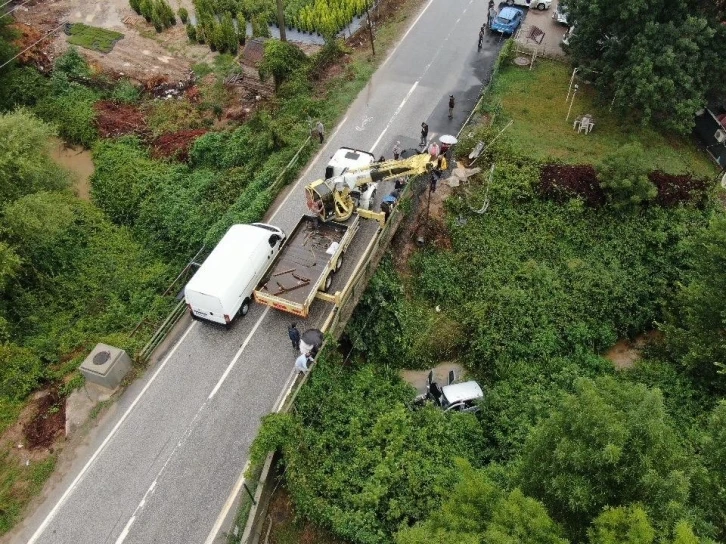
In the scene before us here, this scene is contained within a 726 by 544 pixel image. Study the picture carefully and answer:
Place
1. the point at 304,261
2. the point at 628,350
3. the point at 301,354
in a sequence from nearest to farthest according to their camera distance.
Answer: the point at 301,354, the point at 304,261, the point at 628,350

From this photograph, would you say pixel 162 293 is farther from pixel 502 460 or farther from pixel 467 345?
pixel 502 460

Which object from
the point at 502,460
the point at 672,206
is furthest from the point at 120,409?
the point at 672,206

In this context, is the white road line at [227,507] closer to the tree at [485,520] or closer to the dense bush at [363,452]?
the dense bush at [363,452]

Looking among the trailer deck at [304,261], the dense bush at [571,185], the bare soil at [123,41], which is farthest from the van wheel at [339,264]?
the bare soil at [123,41]

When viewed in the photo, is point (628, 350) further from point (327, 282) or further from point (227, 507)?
point (227, 507)

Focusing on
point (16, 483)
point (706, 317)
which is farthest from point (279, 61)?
point (706, 317)

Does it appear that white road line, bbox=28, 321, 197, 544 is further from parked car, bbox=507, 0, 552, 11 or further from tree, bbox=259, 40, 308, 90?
parked car, bbox=507, 0, 552, 11

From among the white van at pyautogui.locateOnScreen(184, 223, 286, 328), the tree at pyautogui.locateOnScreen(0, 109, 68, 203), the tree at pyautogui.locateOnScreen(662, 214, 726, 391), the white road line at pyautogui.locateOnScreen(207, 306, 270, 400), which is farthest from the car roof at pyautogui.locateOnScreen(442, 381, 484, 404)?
the tree at pyautogui.locateOnScreen(0, 109, 68, 203)
